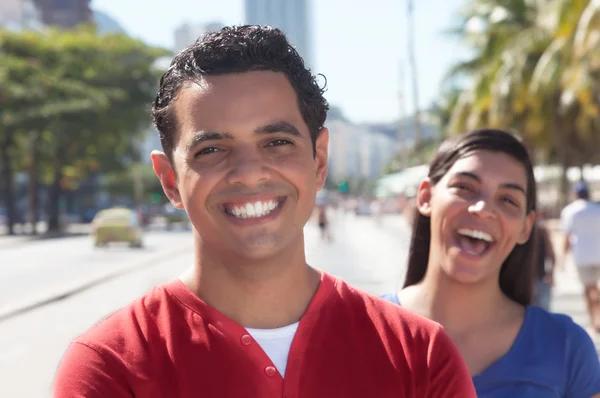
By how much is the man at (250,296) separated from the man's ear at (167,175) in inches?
1.5

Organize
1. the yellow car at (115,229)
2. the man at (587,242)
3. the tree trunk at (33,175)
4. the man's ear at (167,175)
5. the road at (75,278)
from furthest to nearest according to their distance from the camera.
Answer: the tree trunk at (33,175), the yellow car at (115,229), the man at (587,242), the road at (75,278), the man's ear at (167,175)

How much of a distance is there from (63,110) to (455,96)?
66.1 feet

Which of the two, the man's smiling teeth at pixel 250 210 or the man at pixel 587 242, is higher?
the man's smiling teeth at pixel 250 210

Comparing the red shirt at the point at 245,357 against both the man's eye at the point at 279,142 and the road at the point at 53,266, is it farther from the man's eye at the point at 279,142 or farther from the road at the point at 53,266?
the road at the point at 53,266

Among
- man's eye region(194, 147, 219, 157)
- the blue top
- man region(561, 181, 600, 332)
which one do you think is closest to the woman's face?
the blue top

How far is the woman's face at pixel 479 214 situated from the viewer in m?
3.06

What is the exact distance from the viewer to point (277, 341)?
6.14 feet

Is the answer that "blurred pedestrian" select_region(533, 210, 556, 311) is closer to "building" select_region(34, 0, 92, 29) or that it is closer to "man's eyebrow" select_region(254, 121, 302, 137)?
"man's eyebrow" select_region(254, 121, 302, 137)

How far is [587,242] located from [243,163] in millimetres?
8785

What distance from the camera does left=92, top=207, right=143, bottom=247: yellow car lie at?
3362 centimetres

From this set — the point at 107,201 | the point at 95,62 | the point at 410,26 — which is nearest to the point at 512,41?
the point at 410,26

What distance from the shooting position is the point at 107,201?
10812cm

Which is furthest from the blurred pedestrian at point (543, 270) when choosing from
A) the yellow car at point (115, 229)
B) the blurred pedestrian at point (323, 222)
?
the yellow car at point (115, 229)

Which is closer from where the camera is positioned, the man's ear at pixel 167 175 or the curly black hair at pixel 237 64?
the curly black hair at pixel 237 64
